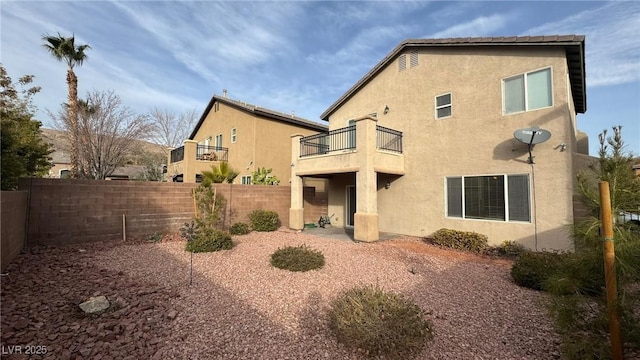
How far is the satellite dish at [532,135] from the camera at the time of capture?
334 inches

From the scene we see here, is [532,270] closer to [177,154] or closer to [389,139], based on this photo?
[389,139]

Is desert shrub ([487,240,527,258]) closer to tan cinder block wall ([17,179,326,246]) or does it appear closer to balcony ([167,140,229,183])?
tan cinder block wall ([17,179,326,246])

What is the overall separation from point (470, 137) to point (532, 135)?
210 cm

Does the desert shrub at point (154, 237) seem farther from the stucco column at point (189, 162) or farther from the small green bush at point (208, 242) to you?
the stucco column at point (189, 162)

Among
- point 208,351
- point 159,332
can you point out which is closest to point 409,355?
point 208,351

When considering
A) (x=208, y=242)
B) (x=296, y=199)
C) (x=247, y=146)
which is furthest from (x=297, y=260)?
(x=247, y=146)

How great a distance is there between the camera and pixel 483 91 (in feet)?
33.7

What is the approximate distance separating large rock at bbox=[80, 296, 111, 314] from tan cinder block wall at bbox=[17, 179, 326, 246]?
5.79 m

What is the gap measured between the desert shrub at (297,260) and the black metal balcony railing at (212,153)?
52.3 feet

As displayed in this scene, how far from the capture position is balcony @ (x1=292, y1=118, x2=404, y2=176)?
1091 cm

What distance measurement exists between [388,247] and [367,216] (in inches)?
57.1

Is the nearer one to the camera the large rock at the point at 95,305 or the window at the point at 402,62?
the large rock at the point at 95,305

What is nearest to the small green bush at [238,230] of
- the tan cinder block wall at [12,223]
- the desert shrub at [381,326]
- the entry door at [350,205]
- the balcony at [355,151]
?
the balcony at [355,151]

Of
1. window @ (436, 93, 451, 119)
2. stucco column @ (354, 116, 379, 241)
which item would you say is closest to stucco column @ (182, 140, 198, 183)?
stucco column @ (354, 116, 379, 241)
